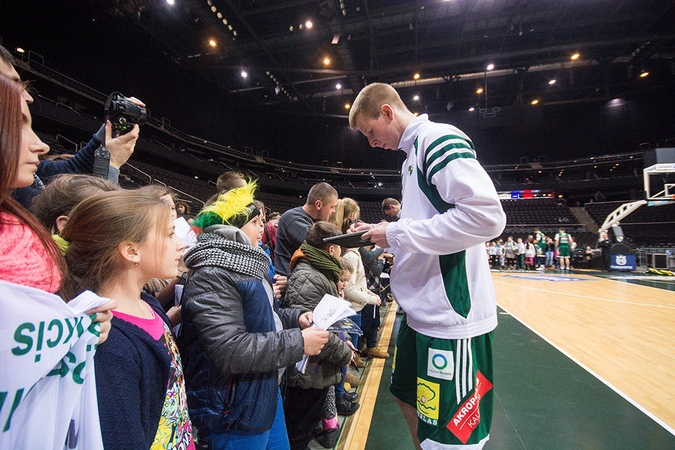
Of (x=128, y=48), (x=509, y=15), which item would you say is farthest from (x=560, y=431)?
(x=128, y=48)

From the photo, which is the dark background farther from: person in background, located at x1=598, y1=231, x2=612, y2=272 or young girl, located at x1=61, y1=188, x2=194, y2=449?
young girl, located at x1=61, y1=188, x2=194, y2=449

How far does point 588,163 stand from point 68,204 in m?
27.7

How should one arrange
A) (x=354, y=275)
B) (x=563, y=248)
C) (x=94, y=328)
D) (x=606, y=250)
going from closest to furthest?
1. (x=94, y=328)
2. (x=354, y=275)
3. (x=606, y=250)
4. (x=563, y=248)

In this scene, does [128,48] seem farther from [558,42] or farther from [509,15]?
[558,42]

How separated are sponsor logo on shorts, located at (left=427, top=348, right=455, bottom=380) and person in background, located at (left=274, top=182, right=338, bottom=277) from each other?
1517 millimetres

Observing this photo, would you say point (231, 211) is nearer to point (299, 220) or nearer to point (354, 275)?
point (299, 220)

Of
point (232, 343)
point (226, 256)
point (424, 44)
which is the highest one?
point (424, 44)

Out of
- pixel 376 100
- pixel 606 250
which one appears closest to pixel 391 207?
pixel 376 100

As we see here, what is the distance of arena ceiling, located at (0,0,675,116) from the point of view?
12641 millimetres

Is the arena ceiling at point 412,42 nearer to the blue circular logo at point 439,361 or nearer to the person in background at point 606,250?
the person in background at point 606,250

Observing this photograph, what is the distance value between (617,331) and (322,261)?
4.63 metres

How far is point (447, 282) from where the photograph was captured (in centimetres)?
117

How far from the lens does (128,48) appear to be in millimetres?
14719

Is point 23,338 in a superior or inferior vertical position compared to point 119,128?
inferior
